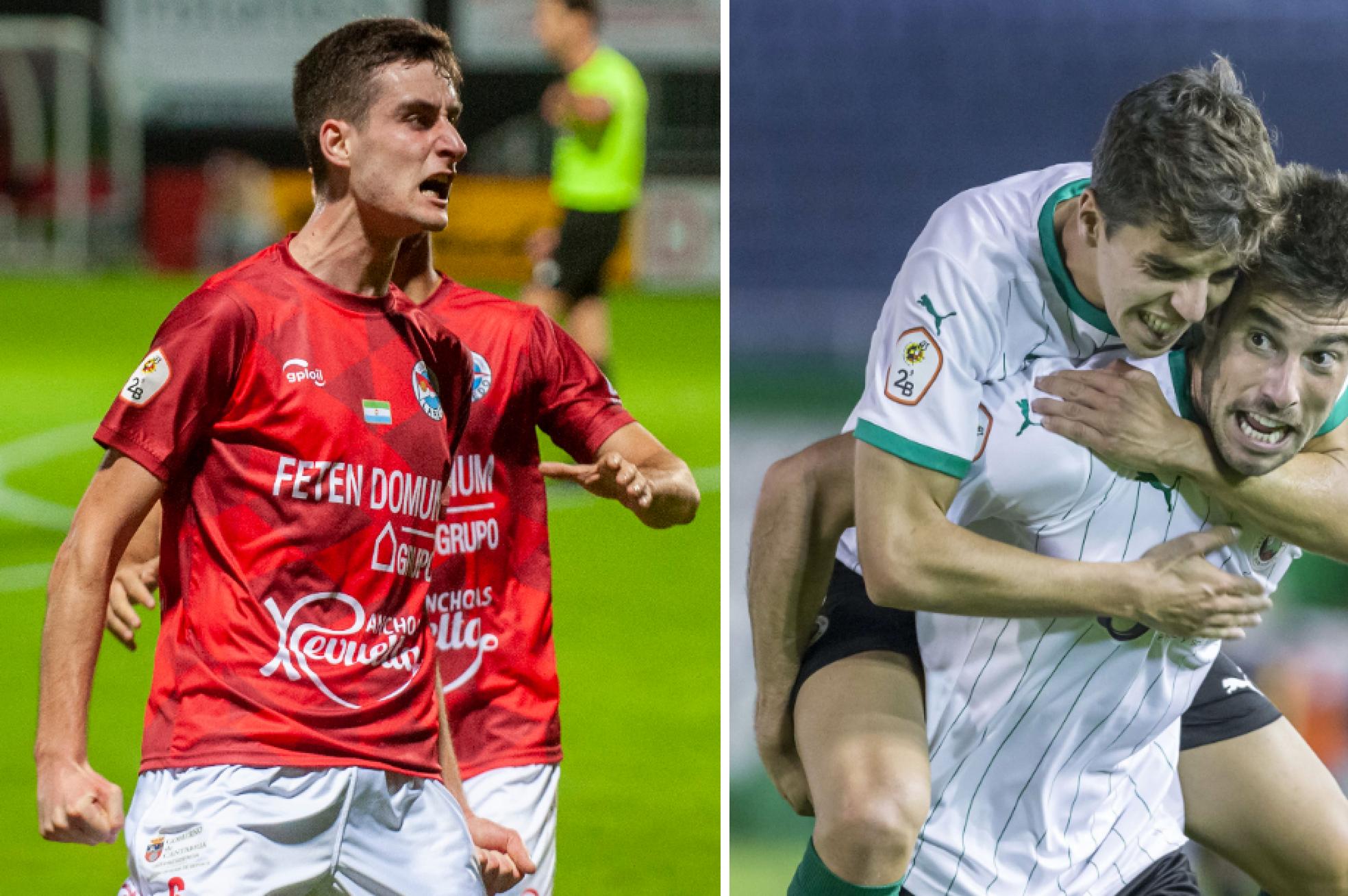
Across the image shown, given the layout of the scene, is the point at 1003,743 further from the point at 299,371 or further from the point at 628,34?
the point at 628,34

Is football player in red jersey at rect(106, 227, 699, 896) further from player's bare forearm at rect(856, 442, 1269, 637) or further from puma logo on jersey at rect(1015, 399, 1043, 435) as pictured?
puma logo on jersey at rect(1015, 399, 1043, 435)

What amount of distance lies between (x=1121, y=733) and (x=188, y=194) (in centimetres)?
1374

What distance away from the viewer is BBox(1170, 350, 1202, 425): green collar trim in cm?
262

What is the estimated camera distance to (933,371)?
253 cm

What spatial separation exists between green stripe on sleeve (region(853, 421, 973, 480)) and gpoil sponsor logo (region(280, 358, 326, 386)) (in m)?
0.78

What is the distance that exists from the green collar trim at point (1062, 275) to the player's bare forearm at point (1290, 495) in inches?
9.2

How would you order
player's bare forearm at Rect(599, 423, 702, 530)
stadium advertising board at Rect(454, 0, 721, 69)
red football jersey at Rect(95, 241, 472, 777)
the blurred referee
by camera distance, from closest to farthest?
1. red football jersey at Rect(95, 241, 472, 777)
2. player's bare forearm at Rect(599, 423, 702, 530)
3. the blurred referee
4. stadium advertising board at Rect(454, 0, 721, 69)

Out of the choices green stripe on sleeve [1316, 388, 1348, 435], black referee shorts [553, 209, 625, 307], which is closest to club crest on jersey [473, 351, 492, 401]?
green stripe on sleeve [1316, 388, 1348, 435]

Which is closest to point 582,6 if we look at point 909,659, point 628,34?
point 909,659

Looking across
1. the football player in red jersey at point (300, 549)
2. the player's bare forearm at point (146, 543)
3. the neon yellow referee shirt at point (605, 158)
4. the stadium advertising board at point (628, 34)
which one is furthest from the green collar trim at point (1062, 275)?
the stadium advertising board at point (628, 34)

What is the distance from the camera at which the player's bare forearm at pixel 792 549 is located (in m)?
2.86

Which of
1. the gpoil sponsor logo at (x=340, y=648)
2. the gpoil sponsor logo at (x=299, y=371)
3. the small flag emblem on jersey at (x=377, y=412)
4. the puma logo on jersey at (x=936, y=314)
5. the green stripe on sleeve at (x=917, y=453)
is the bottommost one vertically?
the gpoil sponsor logo at (x=340, y=648)

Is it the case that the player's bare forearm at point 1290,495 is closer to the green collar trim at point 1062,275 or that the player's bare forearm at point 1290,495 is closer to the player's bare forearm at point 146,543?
the green collar trim at point 1062,275

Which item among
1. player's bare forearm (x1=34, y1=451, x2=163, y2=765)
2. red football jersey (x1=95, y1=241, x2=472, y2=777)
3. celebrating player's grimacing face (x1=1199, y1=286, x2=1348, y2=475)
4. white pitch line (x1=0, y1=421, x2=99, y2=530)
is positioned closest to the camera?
player's bare forearm (x1=34, y1=451, x2=163, y2=765)
